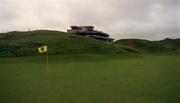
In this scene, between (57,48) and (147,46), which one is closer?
(57,48)

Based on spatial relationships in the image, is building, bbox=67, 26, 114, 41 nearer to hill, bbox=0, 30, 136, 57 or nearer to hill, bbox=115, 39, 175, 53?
hill, bbox=115, 39, 175, 53

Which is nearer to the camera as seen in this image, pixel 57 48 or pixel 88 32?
pixel 57 48

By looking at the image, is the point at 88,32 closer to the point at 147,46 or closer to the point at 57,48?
the point at 147,46

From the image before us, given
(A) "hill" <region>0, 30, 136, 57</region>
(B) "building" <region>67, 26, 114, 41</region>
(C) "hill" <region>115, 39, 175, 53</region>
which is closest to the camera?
(A) "hill" <region>0, 30, 136, 57</region>

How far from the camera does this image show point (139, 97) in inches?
416

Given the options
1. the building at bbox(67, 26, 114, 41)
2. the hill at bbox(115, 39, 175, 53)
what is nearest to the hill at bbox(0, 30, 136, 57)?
the hill at bbox(115, 39, 175, 53)

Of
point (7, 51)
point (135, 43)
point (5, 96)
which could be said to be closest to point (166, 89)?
point (5, 96)

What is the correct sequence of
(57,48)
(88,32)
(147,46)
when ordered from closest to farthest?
(57,48), (147,46), (88,32)

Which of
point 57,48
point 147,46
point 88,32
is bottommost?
point 57,48

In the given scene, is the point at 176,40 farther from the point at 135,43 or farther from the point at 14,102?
the point at 14,102

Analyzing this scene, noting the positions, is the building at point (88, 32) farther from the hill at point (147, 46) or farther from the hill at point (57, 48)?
the hill at point (57, 48)

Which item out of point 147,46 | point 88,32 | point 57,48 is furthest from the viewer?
point 88,32

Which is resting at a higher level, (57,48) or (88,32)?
(88,32)

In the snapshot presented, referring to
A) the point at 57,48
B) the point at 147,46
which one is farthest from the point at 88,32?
the point at 57,48
